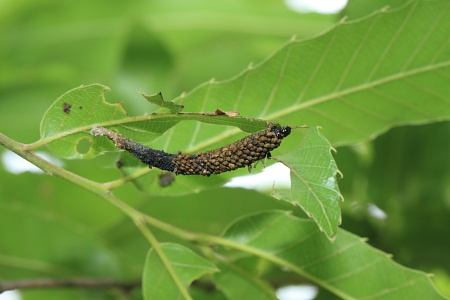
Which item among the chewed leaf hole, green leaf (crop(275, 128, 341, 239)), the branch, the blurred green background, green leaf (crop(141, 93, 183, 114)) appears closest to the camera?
green leaf (crop(275, 128, 341, 239))

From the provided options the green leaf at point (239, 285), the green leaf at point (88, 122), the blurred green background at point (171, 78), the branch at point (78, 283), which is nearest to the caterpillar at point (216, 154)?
the green leaf at point (88, 122)

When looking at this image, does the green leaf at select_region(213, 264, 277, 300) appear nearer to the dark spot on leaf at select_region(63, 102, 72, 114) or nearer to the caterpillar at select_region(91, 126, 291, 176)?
the caterpillar at select_region(91, 126, 291, 176)

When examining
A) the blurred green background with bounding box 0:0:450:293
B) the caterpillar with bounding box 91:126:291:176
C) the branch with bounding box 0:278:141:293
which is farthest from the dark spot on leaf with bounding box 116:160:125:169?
the blurred green background with bounding box 0:0:450:293

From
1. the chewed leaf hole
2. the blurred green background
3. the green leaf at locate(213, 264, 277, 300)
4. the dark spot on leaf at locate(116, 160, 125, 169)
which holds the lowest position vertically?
the green leaf at locate(213, 264, 277, 300)

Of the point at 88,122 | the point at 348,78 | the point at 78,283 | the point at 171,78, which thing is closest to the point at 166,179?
the point at 88,122

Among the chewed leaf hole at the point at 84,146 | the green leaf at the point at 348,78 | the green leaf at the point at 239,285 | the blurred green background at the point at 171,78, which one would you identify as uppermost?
the blurred green background at the point at 171,78

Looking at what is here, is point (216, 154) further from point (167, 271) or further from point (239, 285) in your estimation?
point (239, 285)

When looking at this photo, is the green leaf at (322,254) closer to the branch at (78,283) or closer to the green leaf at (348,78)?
the green leaf at (348,78)
